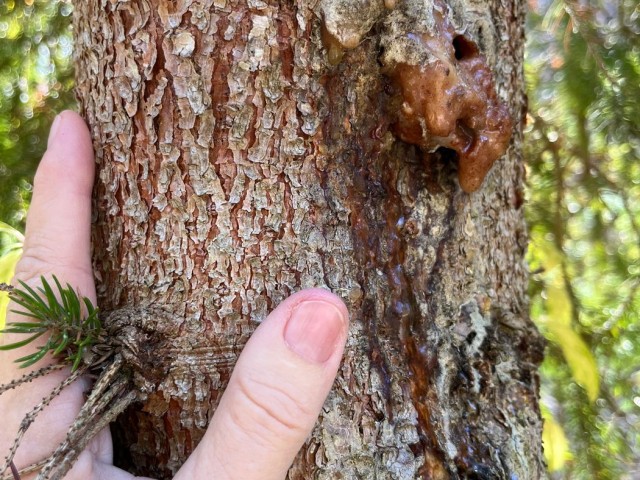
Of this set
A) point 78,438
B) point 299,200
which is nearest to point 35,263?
point 78,438

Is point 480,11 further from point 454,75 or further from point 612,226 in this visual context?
point 612,226

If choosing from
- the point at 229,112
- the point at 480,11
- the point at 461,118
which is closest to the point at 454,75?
the point at 461,118

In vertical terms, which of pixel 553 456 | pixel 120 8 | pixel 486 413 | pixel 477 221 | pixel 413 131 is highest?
pixel 120 8

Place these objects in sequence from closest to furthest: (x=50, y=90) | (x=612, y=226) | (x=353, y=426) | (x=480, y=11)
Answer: (x=353, y=426) < (x=480, y=11) < (x=50, y=90) < (x=612, y=226)

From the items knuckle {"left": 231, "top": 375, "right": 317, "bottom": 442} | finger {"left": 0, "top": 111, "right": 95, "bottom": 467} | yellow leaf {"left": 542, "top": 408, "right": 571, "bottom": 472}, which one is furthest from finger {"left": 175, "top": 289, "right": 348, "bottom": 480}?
yellow leaf {"left": 542, "top": 408, "right": 571, "bottom": 472}

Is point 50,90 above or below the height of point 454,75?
above

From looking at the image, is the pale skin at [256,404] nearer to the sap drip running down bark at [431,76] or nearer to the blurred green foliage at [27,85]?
the sap drip running down bark at [431,76]

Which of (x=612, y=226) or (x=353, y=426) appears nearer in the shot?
(x=353, y=426)
